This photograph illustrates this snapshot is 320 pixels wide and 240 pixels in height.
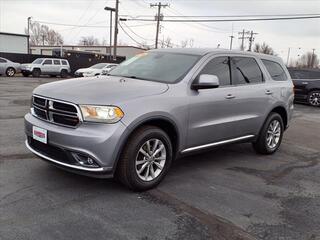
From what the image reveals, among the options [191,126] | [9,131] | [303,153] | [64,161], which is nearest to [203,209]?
[191,126]

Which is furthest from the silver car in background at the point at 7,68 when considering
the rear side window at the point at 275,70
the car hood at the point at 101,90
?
the car hood at the point at 101,90

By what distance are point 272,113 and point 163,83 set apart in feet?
9.02

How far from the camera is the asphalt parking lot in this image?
12.1ft

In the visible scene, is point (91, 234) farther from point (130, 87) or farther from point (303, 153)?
point (303, 153)

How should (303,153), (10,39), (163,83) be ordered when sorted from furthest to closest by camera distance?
(10,39), (303,153), (163,83)

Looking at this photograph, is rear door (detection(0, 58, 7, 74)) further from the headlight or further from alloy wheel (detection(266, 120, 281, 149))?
the headlight

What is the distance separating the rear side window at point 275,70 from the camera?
6957 millimetres

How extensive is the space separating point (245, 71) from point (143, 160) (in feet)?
8.54

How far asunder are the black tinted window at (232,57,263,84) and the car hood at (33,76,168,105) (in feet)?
5.25

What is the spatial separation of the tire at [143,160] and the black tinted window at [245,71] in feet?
5.95

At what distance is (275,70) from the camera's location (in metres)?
7.18

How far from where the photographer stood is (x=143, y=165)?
4.65 m

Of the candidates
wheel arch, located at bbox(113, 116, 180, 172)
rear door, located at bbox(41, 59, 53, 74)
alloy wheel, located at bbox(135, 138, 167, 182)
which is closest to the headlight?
wheel arch, located at bbox(113, 116, 180, 172)

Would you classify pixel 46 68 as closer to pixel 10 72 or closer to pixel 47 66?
pixel 47 66
